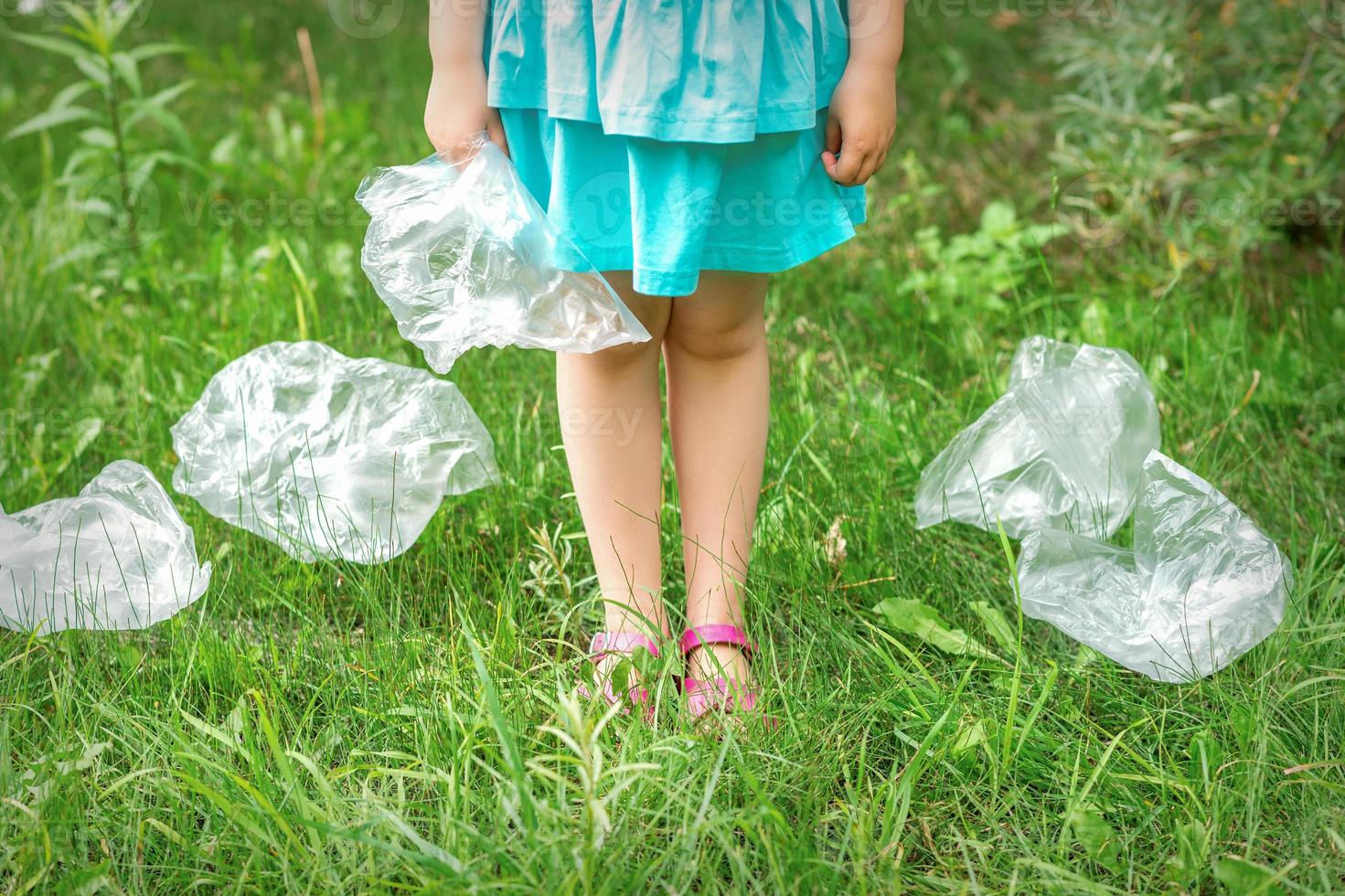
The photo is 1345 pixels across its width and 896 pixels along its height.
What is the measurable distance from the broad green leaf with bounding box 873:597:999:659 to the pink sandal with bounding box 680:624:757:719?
0.66 ft

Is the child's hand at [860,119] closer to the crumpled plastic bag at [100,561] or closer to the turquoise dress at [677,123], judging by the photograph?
the turquoise dress at [677,123]

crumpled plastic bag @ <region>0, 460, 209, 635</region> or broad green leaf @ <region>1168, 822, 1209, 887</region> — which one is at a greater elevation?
crumpled plastic bag @ <region>0, 460, 209, 635</region>

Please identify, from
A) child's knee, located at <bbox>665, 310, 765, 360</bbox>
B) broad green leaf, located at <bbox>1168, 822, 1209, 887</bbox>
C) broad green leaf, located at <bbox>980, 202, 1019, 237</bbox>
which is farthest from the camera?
broad green leaf, located at <bbox>980, 202, 1019, 237</bbox>

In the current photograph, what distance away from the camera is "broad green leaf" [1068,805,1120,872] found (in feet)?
3.89

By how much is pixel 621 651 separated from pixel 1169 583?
70 cm

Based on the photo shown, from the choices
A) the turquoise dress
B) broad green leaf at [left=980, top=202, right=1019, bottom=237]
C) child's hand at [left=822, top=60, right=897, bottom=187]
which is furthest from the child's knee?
broad green leaf at [left=980, top=202, right=1019, bottom=237]

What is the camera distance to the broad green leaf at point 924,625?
1507 mm

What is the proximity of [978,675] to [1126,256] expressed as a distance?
5.51ft

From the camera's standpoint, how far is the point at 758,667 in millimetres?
1463

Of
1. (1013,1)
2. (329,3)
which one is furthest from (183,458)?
(329,3)

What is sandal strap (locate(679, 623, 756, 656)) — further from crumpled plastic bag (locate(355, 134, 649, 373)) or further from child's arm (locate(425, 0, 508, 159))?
child's arm (locate(425, 0, 508, 159))

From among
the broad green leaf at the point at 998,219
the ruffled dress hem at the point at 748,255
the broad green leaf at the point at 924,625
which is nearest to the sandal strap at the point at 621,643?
the broad green leaf at the point at 924,625

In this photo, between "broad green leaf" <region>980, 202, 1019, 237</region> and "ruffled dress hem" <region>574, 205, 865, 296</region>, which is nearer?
"ruffled dress hem" <region>574, 205, 865, 296</region>

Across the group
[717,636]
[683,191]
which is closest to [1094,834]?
[717,636]
